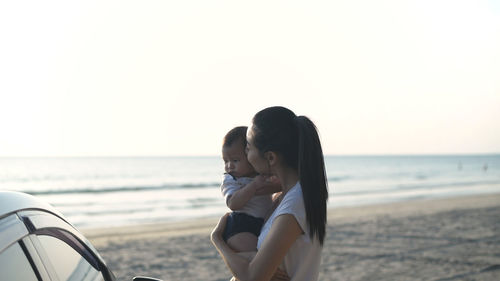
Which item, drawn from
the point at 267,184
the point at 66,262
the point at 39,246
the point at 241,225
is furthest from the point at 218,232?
the point at 39,246

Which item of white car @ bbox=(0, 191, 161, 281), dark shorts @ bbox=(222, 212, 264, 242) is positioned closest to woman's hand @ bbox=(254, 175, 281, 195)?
dark shorts @ bbox=(222, 212, 264, 242)

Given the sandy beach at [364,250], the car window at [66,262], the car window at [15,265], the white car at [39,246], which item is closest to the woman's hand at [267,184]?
the white car at [39,246]

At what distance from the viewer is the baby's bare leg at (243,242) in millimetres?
2607

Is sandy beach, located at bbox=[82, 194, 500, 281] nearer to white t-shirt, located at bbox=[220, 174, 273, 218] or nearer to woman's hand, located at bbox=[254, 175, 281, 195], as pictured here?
white t-shirt, located at bbox=[220, 174, 273, 218]

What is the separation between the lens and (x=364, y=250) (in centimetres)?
1158

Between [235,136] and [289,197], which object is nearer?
[289,197]

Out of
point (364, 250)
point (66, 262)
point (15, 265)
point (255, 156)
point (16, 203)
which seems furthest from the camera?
point (364, 250)

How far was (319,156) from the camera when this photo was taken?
239 cm

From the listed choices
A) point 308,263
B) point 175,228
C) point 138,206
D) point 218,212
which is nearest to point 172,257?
point 175,228

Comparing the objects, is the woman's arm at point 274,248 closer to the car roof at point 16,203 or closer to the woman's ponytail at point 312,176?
the woman's ponytail at point 312,176

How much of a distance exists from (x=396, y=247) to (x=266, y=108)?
1014cm

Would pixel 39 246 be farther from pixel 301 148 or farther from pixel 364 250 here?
pixel 364 250

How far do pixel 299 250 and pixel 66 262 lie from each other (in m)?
0.97

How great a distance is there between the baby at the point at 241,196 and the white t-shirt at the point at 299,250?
23 cm
